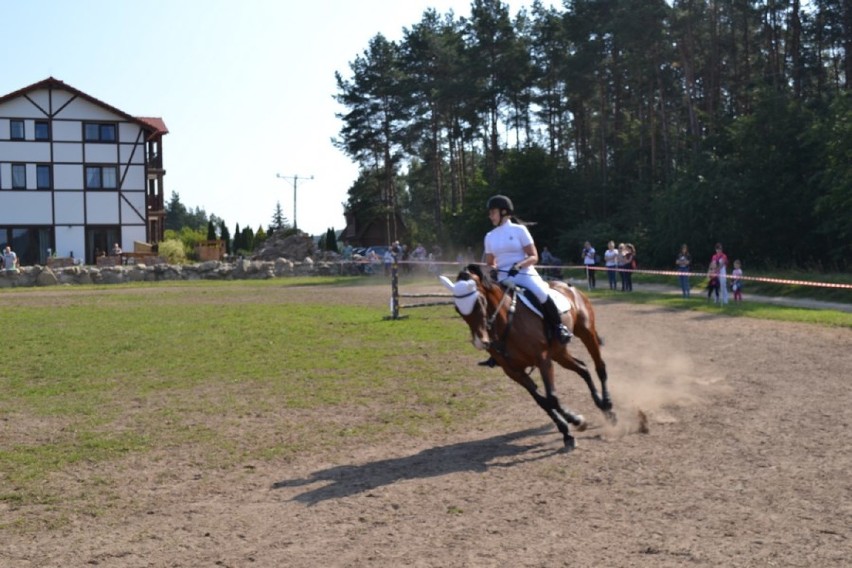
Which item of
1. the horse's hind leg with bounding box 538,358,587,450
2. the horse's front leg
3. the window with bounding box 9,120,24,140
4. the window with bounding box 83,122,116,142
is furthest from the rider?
the window with bounding box 9,120,24,140

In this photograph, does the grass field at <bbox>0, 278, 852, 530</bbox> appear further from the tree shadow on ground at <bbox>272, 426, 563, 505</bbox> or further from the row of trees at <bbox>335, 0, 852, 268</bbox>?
the row of trees at <bbox>335, 0, 852, 268</bbox>

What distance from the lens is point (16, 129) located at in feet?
199

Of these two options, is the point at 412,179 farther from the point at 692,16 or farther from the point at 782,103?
the point at 782,103

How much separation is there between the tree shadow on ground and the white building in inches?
2224

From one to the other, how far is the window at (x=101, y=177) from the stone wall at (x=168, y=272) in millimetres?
12496

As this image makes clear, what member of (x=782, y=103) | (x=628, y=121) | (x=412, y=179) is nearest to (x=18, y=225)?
(x=412, y=179)

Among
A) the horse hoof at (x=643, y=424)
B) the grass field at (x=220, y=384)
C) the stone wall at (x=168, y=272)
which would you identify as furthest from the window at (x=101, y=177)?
the horse hoof at (x=643, y=424)

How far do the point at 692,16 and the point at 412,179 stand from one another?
36.7 metres

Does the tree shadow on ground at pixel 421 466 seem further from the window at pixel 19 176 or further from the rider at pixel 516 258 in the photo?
the window at pixel 19 176

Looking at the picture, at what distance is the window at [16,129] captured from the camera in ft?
199

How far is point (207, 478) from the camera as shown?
861 cm

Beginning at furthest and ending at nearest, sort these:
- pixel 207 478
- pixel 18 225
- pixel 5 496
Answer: pixel 18 225 → pixel 207 478 → pixel 5 496

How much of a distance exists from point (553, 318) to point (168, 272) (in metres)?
45.3

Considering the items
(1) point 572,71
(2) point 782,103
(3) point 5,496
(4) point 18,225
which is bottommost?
(3) point 5,496
